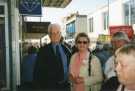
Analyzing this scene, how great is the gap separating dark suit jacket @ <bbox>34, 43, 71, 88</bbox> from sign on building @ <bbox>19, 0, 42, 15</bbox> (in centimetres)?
747

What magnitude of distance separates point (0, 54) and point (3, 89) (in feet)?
3.14

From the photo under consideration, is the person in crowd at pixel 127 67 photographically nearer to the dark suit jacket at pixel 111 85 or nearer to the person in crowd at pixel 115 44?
the dark suit jacket at pixel 111 85

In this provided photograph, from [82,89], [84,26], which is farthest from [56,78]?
[84,26]

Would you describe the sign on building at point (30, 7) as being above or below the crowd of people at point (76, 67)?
above

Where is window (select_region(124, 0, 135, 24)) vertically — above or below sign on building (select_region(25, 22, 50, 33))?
above

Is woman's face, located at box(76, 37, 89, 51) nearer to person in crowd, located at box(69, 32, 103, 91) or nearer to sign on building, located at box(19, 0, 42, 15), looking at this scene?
person in crowd, located at box(69, 32, 103, 91)

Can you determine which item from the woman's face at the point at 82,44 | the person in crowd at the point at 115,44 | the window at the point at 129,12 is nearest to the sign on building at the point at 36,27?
the woman's face at the point at 82,44

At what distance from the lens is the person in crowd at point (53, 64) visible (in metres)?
5.59

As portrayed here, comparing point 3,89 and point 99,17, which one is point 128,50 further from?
point 99,17

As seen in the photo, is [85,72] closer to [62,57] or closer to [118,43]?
[118,43]

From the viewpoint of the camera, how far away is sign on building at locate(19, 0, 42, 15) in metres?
13.1

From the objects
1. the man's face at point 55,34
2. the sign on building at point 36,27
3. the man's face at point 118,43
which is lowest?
the man's face at point 118,43

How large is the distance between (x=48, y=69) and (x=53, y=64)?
10 centimetres

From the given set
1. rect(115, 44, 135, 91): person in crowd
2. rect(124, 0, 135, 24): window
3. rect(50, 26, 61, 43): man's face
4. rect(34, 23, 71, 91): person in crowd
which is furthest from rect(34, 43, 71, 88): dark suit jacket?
rect(124, 0, 135, 24): window
